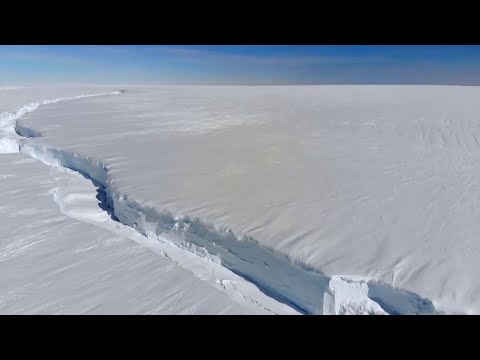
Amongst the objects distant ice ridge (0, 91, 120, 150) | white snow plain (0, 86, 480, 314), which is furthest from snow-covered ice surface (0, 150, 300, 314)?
distant ice ridge (0, 91, 120, 150)

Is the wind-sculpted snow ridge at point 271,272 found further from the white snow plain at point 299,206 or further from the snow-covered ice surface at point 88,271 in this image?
the snow-covered ice surface at point 88,271

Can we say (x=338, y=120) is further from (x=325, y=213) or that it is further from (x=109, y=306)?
(x=109, y=306)

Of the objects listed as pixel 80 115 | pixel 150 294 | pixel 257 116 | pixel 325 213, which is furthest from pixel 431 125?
pixel 80 115

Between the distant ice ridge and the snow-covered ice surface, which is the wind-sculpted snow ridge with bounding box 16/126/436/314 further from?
the distant ice ridge

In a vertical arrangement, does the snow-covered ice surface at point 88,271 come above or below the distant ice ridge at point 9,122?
below

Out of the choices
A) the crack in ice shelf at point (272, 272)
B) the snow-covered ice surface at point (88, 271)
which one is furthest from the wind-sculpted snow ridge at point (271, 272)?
the snow-covered ice surface at point (88, 271)

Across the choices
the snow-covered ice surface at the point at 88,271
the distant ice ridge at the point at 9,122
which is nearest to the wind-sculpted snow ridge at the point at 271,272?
the snow-covered ice surface at the point at 88,271

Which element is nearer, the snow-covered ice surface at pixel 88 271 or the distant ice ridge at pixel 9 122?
the snow-covered ice surface at pixel 88 271

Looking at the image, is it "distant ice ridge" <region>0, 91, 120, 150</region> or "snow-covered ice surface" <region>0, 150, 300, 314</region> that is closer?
"snow-covered ice surface" <region>0, 150, 300, 314</region>

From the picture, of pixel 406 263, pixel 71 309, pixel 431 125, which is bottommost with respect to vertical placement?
pixel 71 309
